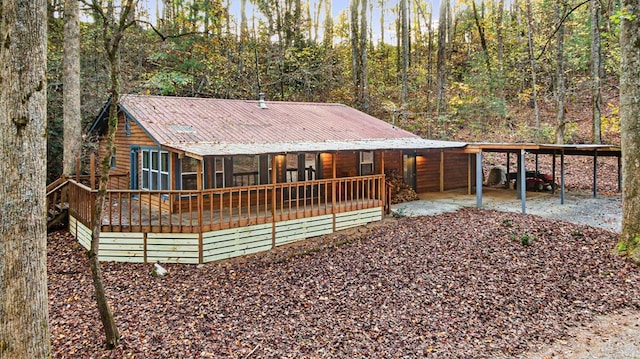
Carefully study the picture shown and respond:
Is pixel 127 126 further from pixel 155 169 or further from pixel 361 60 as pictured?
pixel 361 60

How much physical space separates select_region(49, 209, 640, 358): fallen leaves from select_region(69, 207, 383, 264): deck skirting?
0.97 feet

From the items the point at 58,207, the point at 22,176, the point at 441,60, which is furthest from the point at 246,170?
the point at 441,60

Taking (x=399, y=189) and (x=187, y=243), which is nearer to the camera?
(x=187, y=243)

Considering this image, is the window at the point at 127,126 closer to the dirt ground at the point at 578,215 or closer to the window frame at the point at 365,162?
the window frame at the point at 365,162

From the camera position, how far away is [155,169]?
1166 centimetres

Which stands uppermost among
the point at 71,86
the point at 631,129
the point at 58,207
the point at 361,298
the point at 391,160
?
the point at 71,86

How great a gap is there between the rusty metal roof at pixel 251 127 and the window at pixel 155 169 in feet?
3.20

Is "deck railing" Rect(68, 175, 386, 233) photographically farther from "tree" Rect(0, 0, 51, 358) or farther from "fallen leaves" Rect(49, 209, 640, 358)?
→ "tree" Rect(0, 0, 51, 358)

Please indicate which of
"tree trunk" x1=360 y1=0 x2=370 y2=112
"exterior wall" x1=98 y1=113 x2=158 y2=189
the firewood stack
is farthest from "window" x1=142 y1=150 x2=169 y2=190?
"tree trunk" x1=360 y1=0 x2=370 y2=112

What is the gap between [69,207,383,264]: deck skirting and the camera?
8.66 meters

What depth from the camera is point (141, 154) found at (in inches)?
478

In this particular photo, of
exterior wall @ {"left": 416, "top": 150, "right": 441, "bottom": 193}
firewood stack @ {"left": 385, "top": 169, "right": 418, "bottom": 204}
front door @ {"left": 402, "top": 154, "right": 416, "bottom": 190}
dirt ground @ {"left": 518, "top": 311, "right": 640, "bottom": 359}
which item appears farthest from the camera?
exterior wall @ {"left": 416, "top": 150, "right": 441, "bottom": 193}

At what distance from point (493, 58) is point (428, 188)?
57.1ft

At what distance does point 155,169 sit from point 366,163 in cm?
773
